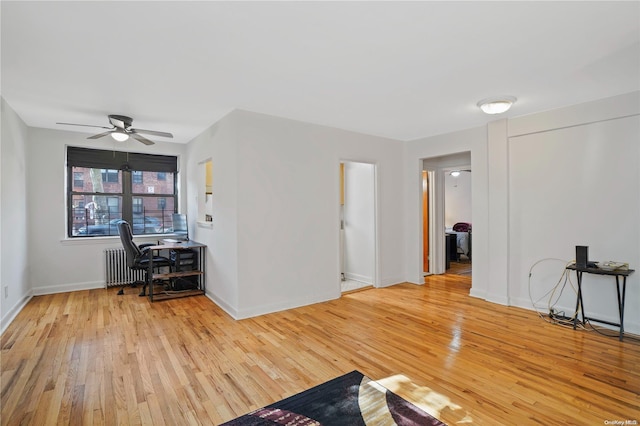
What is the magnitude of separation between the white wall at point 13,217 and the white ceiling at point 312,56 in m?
0.47

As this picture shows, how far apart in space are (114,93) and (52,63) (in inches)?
28.2

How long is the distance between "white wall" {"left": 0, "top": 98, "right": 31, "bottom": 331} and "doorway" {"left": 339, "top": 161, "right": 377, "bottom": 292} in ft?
14.1

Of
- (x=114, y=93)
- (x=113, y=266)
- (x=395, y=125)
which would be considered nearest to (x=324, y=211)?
(x=395, y=125)

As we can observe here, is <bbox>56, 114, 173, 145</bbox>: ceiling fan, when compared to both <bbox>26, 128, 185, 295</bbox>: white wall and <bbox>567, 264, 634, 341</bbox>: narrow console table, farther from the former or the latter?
<bbox>567, 264, 634, 341</bbox>: narrow console table

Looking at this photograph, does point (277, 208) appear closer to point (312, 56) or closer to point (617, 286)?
point (312, 56)

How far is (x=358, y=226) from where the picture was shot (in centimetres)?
588

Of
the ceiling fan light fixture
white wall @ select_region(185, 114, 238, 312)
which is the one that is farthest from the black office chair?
the ceiling fan light fixture

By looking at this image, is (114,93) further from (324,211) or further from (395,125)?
(395,125)

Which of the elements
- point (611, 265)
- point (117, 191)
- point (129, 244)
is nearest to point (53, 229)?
point (117, 191)

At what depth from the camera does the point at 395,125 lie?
4719mm

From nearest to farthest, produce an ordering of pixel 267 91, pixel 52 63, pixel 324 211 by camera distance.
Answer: pixel 52 63 < pixel 267 91 < pixel 324 211

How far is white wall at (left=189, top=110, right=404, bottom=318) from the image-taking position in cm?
396

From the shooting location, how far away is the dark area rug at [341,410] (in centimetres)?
202

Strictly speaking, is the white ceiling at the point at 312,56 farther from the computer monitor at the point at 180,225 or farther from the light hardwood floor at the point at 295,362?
the light hardwood floor at the point at 295,362
